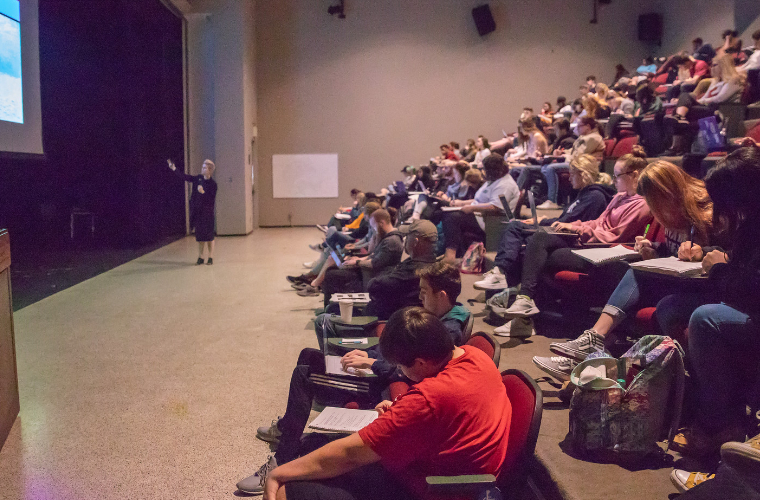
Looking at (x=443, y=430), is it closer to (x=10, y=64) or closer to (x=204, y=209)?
(x=10, y=64)

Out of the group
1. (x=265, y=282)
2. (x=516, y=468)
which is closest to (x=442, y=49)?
(x=265, y=282)

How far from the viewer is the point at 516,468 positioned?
1.66 metres

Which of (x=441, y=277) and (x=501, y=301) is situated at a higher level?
(x=441, y=277)

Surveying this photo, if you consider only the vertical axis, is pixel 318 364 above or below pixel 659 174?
below

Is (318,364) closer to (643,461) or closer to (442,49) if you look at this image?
(643,461)

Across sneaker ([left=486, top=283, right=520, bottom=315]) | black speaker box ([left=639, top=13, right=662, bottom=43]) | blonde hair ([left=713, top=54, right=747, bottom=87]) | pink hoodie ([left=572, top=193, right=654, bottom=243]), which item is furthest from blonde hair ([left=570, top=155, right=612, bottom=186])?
black speaker box ([left=639, top=13, right=662, bottom=43])

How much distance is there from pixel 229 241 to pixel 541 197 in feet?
20.1

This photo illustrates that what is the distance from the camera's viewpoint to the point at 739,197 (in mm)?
2072

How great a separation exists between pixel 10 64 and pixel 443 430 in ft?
18.4

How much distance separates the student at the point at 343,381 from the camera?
2393 millimetres

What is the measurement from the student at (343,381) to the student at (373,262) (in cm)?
176

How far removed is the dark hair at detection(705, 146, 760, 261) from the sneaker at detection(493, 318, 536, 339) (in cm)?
180

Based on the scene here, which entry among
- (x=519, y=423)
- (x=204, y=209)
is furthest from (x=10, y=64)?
(x=519, y=423)

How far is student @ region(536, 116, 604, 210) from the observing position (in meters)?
6.64
